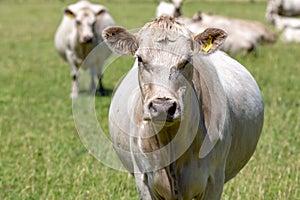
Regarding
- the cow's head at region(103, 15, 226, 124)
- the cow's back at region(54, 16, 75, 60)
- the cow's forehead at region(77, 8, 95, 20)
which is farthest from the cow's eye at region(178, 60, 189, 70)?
the cow's back at region(54, 16, 75, 60)

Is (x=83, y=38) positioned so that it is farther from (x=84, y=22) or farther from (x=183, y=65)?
(x=183, y=65)

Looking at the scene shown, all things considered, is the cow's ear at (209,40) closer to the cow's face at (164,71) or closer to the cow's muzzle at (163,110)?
the cow's face at (164,71)

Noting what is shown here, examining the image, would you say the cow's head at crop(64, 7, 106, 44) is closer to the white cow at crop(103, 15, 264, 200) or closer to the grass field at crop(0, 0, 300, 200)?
the grass field at crop(0, 0, 300, 200)

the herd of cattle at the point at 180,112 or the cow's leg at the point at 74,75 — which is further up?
the herd of cattle at the point at 180,112

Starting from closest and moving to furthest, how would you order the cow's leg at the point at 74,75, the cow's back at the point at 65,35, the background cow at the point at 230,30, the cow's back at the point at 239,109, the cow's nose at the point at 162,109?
the cow's nose at the point at 162,109
the cow's back at the point at 239,109
the cow's leg at the point at 74,75
the cow's back at the point at 65,35
the background cow at the point at 230,30

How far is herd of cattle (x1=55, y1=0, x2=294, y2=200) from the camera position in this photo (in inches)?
154

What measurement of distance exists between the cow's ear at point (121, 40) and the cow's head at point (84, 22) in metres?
7.67

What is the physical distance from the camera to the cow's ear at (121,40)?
13.6ft

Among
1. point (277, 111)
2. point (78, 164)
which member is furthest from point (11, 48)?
point (78, 164)

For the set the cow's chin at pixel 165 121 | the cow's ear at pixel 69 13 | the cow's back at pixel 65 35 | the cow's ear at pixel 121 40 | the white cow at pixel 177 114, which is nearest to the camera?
the cow's chin at pixel 165 121

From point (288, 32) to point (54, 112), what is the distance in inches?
503

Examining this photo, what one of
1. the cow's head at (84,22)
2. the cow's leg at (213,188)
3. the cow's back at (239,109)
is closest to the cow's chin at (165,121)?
the cow's leg at (213,188)

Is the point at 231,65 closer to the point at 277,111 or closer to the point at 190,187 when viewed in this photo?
the point at 190,187

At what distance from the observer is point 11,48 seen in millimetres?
19766
